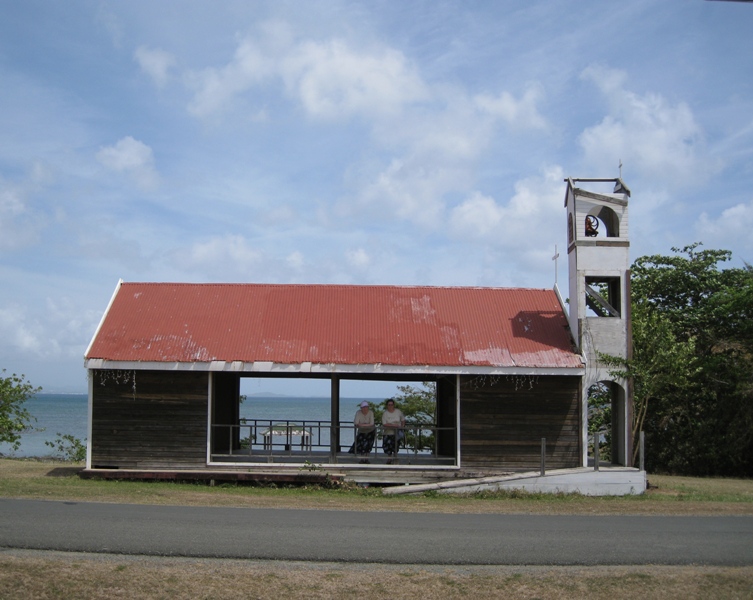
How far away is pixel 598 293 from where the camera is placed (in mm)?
19281

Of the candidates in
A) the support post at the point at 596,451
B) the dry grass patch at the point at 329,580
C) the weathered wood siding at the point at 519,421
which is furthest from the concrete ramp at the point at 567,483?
the dry grass patch at the point at 329,580

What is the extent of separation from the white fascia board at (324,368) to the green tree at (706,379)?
520 cm

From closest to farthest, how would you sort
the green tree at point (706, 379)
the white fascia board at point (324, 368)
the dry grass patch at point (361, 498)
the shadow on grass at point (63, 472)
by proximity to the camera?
the dry grass patch at point (361, 498) → the white fascia board at point (324, 368) → the shadow on grass at point (63, 472) → the green tree at point (706, 379)

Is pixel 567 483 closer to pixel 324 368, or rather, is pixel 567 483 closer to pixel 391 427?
pixel 391 427

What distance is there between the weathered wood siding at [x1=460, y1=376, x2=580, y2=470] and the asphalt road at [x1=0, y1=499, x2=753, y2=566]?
17.2 ft

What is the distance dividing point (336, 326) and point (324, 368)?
171 centimetres

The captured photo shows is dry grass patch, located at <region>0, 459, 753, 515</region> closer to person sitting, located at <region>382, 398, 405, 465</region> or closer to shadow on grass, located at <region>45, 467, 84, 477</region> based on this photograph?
shadow on grass, located at <region>45, 467, 84, 477</region>

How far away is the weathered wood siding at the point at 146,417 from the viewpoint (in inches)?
731

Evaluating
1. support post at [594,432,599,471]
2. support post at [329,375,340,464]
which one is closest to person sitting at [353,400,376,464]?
support post at [329,375,340,464]

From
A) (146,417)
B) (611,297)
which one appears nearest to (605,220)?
(611,297)

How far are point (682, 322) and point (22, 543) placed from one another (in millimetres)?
22517

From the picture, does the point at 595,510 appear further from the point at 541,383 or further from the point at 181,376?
the point at 181,376

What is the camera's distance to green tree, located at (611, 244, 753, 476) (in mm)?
24719

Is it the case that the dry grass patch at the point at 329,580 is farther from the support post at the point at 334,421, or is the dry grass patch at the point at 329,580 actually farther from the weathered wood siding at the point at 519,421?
the support post at the point at 334,421
